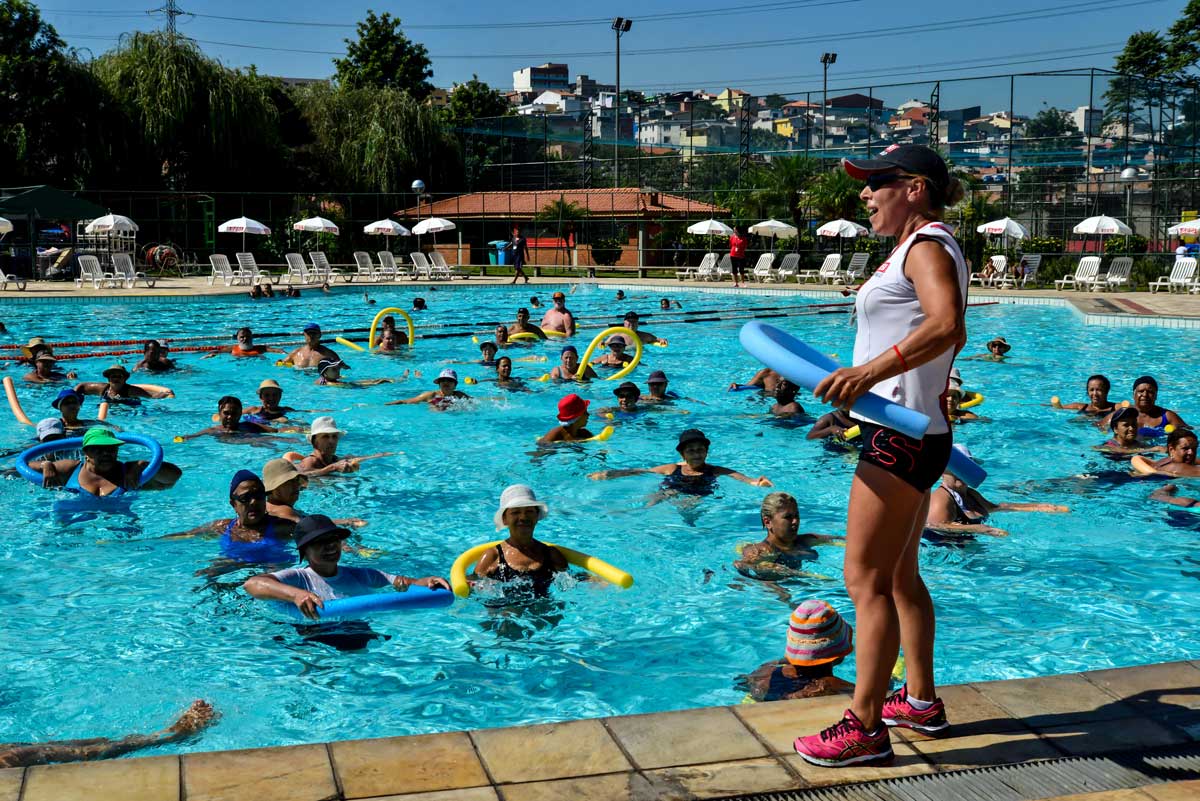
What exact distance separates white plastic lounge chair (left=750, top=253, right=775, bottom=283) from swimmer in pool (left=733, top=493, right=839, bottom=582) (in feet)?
89.6

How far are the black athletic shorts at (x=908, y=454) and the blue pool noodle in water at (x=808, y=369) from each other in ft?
0.20

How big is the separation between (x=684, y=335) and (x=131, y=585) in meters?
15.0

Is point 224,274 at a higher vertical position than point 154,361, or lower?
higher

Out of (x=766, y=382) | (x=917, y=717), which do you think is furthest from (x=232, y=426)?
(x=917, y=717)

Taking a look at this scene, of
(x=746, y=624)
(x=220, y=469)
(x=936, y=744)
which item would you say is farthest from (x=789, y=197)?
(x=936, y=744)

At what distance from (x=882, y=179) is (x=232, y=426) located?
338 inches

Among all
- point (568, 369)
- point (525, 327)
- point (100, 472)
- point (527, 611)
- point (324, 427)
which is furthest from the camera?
point (525, 327)

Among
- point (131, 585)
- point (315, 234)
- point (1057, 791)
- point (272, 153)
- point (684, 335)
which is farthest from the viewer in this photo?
point (272, 153)

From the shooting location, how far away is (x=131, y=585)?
23.1 ft

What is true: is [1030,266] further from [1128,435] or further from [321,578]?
[321,578]

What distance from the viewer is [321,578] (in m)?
5.77

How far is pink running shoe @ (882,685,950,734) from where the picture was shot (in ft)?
11.3

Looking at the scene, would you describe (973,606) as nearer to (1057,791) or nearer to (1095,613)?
(1095,613)

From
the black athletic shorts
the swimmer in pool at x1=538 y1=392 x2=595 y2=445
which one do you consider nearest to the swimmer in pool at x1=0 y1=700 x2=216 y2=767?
the black athletic shorts
